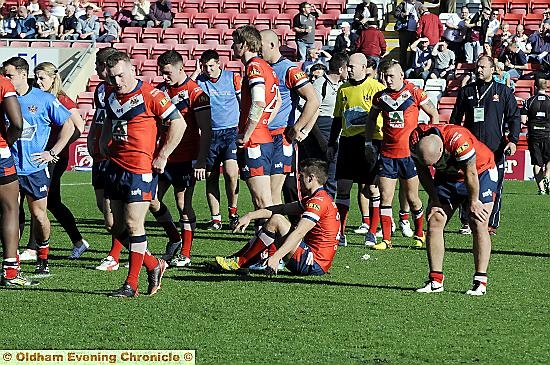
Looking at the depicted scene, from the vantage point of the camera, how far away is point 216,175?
14.2m

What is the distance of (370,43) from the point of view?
2467 cm

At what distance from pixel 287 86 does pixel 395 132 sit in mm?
1710

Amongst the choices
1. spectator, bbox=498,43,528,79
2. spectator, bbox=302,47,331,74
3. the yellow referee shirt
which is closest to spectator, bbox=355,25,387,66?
spectator, bbox=302,47,331,74

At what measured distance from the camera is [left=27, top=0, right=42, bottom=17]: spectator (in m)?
28.5

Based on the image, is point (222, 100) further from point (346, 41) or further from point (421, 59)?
point (421, 59)

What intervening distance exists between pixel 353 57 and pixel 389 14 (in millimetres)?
16725

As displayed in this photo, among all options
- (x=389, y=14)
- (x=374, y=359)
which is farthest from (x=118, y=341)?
(x=389, y=14)

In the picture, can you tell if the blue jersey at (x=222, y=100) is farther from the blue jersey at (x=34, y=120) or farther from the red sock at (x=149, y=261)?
the red sock at (x=149, y=261)

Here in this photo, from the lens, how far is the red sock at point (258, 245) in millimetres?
9352

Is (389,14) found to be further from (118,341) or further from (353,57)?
(118,341)

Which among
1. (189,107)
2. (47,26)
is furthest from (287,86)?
(47,26)

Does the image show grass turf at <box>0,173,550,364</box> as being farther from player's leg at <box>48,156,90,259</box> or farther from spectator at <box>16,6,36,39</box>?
spectator at <box>16,6,36,39</box>

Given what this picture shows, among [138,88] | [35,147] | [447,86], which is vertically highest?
[138,88]

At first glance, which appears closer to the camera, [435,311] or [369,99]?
[435,311]
